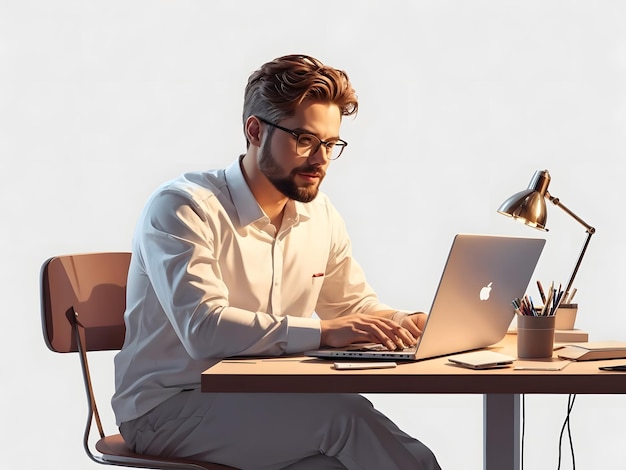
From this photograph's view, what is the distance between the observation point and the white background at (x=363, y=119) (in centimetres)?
361

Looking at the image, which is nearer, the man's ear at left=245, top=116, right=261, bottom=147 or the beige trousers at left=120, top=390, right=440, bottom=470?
the beige trousers at left=120, top=390, right=440, bottom=470

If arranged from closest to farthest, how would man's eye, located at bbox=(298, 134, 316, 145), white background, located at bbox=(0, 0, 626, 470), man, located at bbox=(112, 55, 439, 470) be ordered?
man, located at bbox=(112, 55, 439, 470), man's eye, located at bbox=(298, 134, 316, 145), white background, located at bbox=(0, 0, 626, 470)

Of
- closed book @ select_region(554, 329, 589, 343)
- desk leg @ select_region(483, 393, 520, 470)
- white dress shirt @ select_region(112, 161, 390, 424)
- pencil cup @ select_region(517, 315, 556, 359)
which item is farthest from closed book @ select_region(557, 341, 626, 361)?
white dress shirt @ select_region(112, 161, 390, 424)

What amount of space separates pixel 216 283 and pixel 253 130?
0.53 m

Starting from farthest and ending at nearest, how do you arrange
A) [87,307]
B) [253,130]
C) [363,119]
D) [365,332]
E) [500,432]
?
[363,119], [87,307], [253,130], [365,332], [500,432]

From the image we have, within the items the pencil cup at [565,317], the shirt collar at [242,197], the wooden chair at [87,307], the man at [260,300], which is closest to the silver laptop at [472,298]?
the man at [260,300]

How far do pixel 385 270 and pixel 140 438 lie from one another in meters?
1.72

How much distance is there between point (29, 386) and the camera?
3605mm

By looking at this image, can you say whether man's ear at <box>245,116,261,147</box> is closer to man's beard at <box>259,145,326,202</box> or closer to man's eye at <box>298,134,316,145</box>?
man's beard at <box>259,145,326,202</box>

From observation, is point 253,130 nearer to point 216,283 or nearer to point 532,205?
point 216,283

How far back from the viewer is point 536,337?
1.91 m

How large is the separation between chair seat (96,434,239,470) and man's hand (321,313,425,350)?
1.18 ft

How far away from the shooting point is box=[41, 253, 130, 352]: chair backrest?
95.0 inches

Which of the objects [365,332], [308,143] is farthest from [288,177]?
[365,332]
